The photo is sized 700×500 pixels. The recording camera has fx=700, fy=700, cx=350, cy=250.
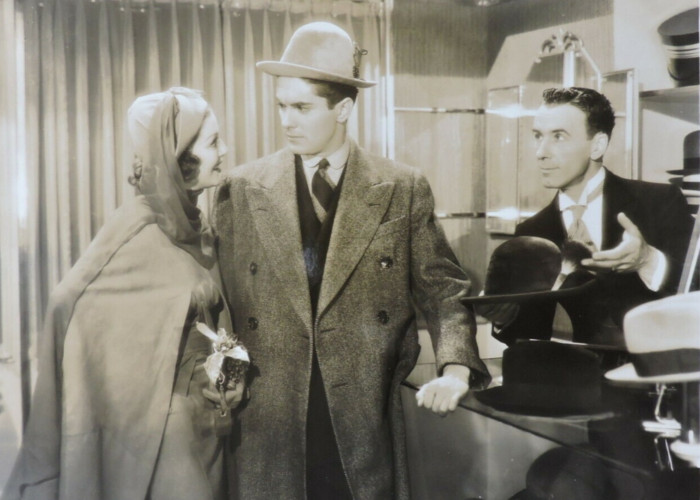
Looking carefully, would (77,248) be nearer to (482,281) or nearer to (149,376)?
(149,376)

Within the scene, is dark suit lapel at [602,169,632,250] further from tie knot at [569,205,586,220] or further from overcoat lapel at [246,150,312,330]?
overcoat lapel at [246,150,312,330]

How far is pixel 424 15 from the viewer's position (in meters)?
1.77

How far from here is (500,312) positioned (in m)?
1.77

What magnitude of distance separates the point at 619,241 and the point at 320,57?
33.2 inches

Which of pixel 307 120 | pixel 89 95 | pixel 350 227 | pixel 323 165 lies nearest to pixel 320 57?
pixel 307 120

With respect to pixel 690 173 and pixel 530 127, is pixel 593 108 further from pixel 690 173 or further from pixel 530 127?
pixel 690 173

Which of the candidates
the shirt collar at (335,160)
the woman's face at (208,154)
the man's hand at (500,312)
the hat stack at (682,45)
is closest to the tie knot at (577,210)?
the man's hand at (500,312)

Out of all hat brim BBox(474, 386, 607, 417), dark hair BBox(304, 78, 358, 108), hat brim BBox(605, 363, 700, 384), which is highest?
dark hair BBox(304, 78, 358, 108)

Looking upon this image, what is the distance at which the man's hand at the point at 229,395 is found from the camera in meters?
1.67

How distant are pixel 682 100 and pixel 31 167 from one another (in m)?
1.53

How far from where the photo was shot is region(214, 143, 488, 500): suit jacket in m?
1.65

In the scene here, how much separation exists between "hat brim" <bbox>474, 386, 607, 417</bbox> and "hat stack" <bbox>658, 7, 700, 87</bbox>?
803 millimetres

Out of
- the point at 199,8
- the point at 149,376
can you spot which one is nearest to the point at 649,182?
the point at 199,8

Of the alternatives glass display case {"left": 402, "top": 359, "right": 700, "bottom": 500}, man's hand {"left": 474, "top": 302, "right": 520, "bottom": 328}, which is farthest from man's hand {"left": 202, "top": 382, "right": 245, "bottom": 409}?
man's hand {"left": 474, "top": 302, "right": 520, "bottom": 328}
